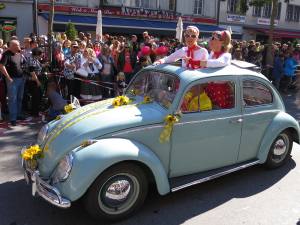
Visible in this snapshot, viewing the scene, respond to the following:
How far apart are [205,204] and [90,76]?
5421 millimetres

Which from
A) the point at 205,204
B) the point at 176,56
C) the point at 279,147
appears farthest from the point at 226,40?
the point at 205,204

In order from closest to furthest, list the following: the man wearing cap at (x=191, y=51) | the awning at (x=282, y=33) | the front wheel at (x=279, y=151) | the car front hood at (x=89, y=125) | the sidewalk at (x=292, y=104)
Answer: the car front hood at (x=89, y=125)
the man wearing cap at (x=191, y=51)
the front wheel at (x=279, y=151)
the sidewalk at (x=292, y=104)
the awning at (x=282, y=33)

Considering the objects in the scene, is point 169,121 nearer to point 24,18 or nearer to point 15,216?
point 15,216

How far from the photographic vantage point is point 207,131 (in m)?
4.54

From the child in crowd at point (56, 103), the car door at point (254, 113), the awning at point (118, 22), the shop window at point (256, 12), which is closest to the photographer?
the car door at point (254, 113)

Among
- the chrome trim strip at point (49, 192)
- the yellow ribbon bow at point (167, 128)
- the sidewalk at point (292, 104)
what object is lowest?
the sidewalk at point (292, 104)

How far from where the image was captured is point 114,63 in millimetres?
10258

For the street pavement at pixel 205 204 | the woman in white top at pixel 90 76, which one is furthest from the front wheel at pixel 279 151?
the woman in white top at pixel 90 76

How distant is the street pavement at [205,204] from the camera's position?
13.4 feet

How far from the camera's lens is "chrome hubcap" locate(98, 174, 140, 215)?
3.90 meters

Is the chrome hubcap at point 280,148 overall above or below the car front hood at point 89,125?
below

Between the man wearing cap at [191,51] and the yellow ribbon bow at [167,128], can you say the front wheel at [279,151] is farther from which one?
the yellow ribbon bow at [167,128]

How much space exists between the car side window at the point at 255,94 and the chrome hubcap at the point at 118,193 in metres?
1.97


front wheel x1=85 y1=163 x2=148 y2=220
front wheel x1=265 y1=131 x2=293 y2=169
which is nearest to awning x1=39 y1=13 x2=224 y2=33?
front wheel x1=265 y1=131 x2=293 y2=169
